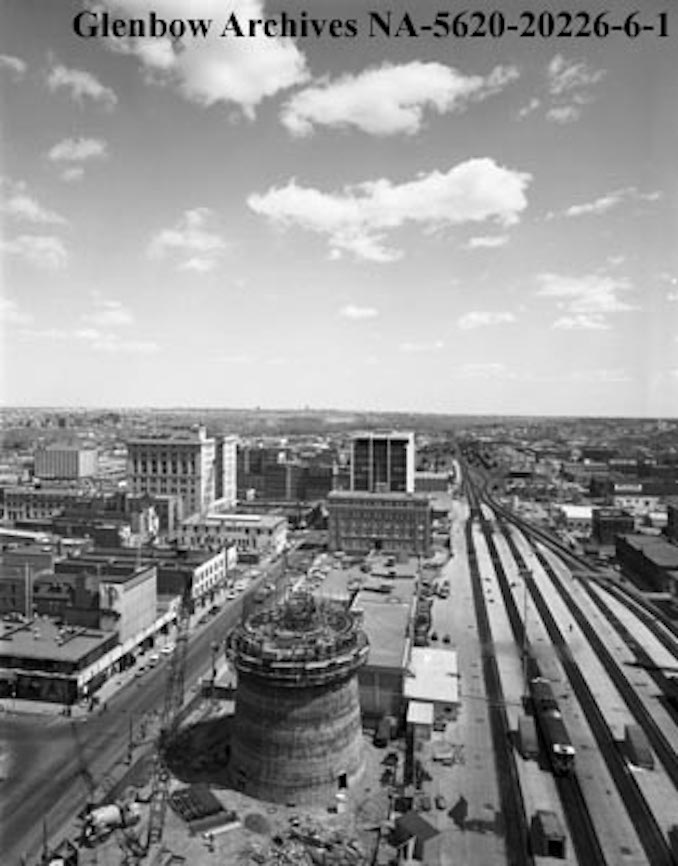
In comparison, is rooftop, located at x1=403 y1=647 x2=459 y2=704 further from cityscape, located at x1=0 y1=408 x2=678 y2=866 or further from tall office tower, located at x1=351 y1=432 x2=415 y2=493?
tall office tower, located at x1=351 y1=432 x2=415 y2=493

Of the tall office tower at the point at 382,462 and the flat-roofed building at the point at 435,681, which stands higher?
the tall office tower at the point at 382,462

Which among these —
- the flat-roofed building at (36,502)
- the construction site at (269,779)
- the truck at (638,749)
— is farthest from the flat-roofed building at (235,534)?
the truck at (638,749)

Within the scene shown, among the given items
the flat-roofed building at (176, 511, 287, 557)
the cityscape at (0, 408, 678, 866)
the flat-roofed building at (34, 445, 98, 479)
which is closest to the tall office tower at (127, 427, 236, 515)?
the flat-roofed building at (176, 511, 287, 557)

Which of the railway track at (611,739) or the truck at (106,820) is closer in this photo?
the truck at (106,820)

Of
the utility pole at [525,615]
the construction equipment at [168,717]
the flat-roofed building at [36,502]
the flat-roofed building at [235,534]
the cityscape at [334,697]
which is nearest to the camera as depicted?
the cityscape at [334,697]

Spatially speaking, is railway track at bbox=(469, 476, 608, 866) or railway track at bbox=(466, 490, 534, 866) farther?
railway track at bbox=(466, 490, 534, 866)

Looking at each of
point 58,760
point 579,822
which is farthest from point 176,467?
point 579,822

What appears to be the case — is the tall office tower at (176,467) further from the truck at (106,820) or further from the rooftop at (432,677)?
the truck at (106,820)
